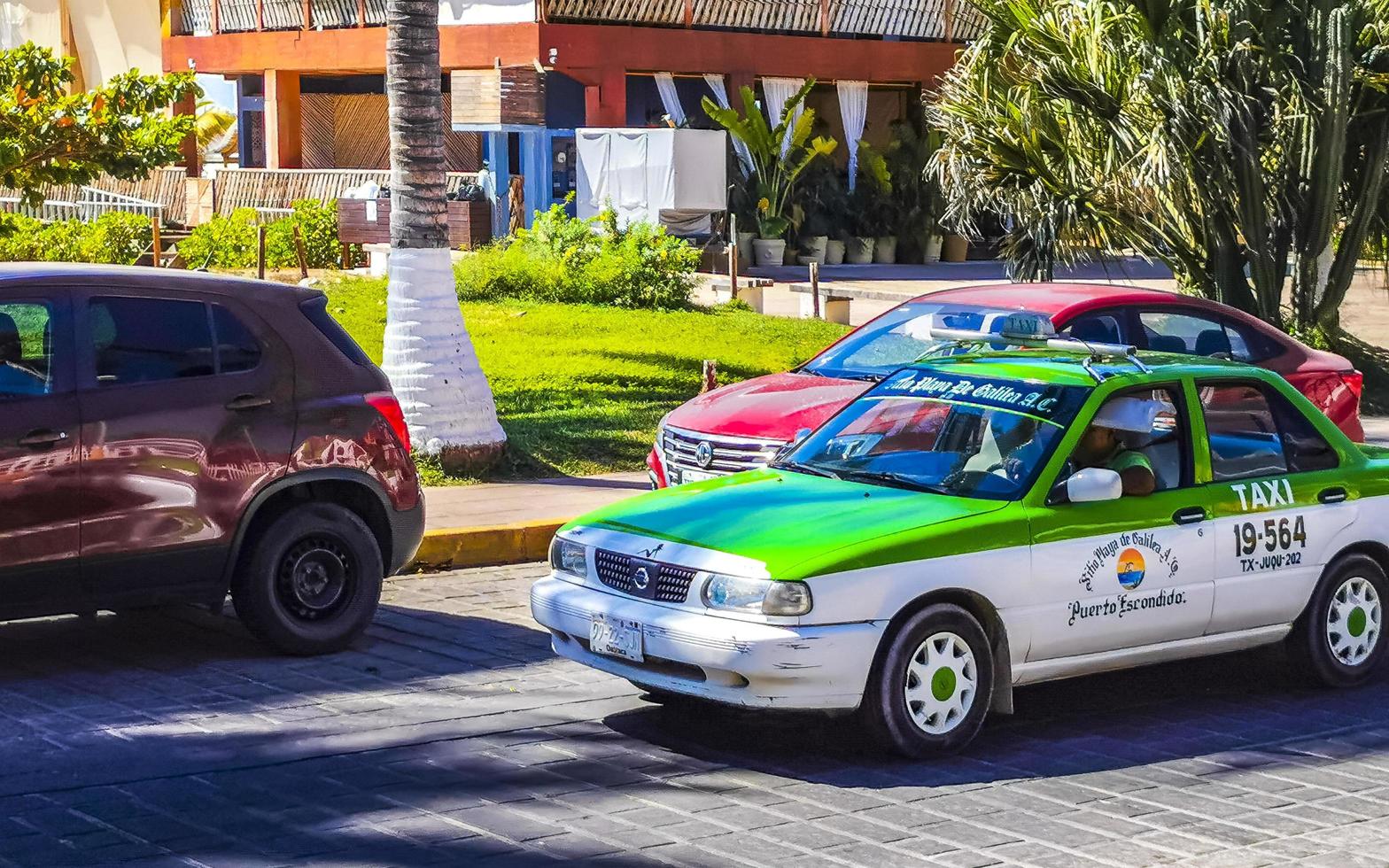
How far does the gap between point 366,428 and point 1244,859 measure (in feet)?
14.7

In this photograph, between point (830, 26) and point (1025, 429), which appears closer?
point (1025, 429)

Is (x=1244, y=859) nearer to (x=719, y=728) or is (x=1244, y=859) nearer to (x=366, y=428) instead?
(x=719, y=728)

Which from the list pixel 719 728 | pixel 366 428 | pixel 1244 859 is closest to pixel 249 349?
pixel 366 428

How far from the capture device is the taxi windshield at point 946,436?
7531 millimetres

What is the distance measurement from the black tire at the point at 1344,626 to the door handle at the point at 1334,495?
250 mm

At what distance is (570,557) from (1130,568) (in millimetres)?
2179

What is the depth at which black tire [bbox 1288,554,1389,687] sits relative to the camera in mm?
8125

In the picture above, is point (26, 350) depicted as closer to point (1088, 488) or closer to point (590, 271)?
point (1088, 488)

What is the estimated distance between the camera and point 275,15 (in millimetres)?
37625

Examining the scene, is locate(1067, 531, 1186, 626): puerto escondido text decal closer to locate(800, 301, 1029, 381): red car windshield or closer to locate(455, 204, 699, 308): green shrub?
locate(800, 301, 1029, 381): red car windshield

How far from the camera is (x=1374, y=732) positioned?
760 centimetres

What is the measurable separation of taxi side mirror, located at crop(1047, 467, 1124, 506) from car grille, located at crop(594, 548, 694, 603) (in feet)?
4.81

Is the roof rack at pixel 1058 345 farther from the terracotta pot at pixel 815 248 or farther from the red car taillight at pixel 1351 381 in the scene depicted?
the terracotta pot at pixel 815 248

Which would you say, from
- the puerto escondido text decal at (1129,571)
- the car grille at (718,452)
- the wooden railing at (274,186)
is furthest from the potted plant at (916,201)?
the puerto escondido text decal at (1129,571)
